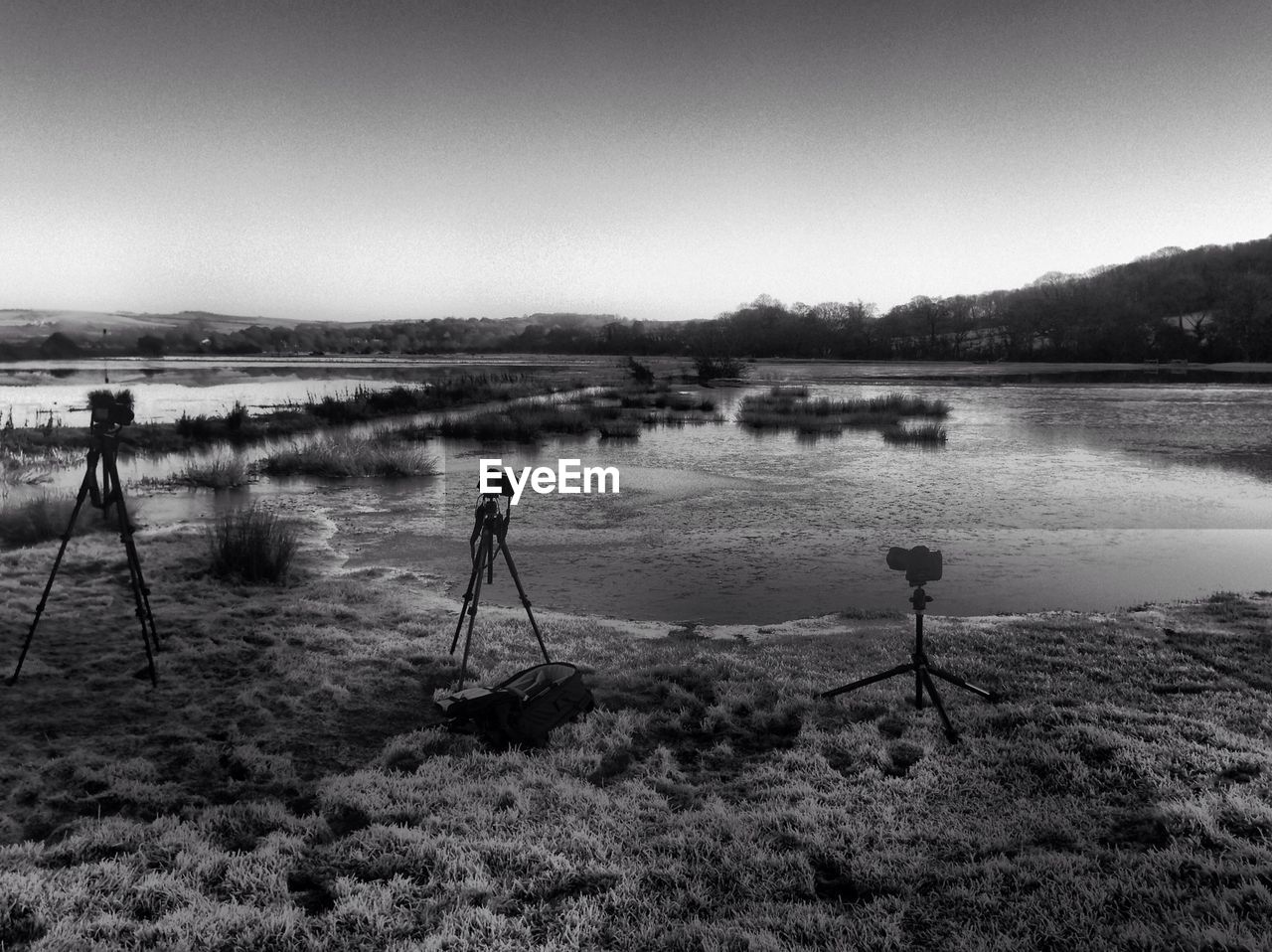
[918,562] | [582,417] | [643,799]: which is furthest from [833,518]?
[582,417]

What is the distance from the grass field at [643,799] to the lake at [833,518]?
9.59ft

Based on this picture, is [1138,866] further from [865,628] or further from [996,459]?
[996,459]

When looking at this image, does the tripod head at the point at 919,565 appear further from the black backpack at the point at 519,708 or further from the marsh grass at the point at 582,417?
the marsh grass at the point at 582,417

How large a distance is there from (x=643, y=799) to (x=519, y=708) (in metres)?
1.21

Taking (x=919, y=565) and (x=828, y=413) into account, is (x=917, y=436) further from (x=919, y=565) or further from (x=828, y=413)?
(x=919, y=565)

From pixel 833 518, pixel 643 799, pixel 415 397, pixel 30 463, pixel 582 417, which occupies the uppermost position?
pixel 415 397

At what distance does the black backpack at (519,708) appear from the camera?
212 inches

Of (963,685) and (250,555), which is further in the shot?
(250,555)

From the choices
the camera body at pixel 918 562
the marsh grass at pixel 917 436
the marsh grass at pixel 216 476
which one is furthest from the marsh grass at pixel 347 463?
the camera body at pixel 918 562

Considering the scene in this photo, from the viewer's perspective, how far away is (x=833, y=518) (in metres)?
15.5

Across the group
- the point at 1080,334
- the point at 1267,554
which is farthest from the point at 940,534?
the point at 1080,334

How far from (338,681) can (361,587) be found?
337 centimetres

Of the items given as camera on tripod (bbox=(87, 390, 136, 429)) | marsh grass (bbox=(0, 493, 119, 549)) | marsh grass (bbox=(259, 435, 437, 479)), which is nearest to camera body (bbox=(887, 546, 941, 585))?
camera on tripod (bbox=(87, 390, 136, 429))

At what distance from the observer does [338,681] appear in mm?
6449
